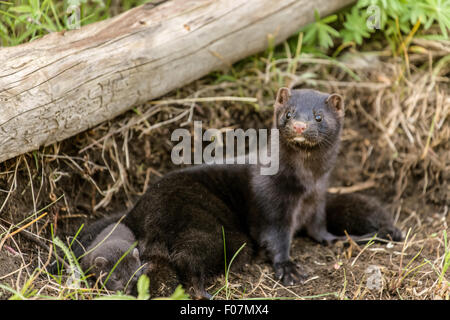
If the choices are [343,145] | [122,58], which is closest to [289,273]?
[343,145]

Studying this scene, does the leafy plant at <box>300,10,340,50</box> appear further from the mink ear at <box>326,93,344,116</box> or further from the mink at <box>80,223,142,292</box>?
the mink at <box>80,223,142,292</box>

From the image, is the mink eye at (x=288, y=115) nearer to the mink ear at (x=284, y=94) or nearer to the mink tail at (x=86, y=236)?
the mink ear at (x=284, y=94)

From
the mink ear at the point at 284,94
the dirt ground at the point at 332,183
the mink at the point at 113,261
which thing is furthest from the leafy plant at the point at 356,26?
the mink at the point at 113,261

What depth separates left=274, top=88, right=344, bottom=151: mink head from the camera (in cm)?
448

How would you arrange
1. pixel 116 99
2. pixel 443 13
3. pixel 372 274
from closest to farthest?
pixel 372 274, pixel 116 99, pixel 443 13

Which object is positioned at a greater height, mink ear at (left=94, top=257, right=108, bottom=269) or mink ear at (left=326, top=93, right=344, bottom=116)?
mink ear at (left=326, top=93, right=344, bottom=116)

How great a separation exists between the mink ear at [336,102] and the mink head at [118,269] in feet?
6.98

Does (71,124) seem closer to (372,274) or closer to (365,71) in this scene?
(372,274)

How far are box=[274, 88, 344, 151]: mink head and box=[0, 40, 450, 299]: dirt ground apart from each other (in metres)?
1.07

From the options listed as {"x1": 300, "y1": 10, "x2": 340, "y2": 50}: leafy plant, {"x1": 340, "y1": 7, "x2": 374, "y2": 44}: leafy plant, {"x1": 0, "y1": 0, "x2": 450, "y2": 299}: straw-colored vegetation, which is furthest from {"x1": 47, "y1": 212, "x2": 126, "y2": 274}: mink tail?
{"x1": 340, "y1": 7, "x2": 374, "y2": 44}: leafy plant

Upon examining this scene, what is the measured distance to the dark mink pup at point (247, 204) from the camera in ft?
14.5
